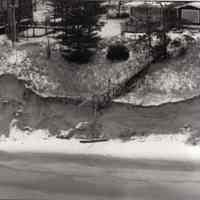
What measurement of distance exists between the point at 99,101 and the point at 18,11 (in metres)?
8.47

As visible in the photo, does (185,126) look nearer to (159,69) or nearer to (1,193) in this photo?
(159,69)

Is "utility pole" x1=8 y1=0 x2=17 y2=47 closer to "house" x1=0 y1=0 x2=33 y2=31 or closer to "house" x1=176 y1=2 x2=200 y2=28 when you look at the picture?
"house" x1=0 y1=0 x2=33 y2=31

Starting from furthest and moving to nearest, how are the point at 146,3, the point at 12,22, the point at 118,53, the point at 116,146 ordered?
1. the point at 146,3
2. the point at 12,22
3. the point at 118,53
4. the point at 116,146

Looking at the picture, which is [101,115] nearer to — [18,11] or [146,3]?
[146,3]

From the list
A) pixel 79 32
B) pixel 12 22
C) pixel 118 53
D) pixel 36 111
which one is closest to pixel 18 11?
pixel 12 22

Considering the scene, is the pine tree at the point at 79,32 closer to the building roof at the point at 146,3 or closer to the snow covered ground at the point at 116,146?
the building roof at the point at 146,3

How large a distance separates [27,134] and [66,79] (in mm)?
3827

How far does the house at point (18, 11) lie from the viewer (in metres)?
29.5

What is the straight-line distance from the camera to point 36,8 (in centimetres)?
3338

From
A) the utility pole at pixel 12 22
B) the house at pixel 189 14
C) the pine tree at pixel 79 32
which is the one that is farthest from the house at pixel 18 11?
the house at pixel 189 14

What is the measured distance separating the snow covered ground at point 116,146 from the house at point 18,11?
8133 mm

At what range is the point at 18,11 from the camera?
30.2 meters

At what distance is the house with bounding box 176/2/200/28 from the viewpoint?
96.0 ft

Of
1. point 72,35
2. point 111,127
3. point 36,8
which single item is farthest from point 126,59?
point 36,8
